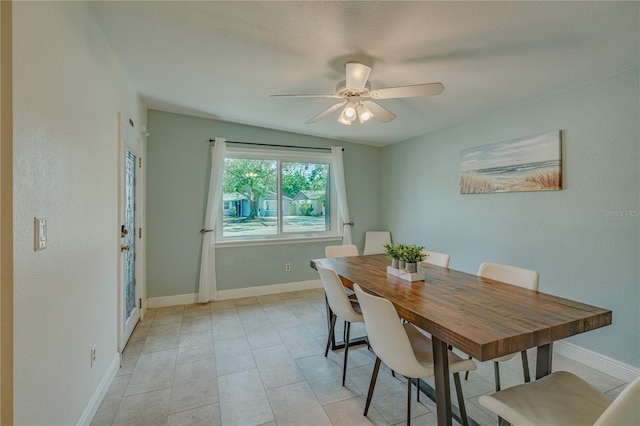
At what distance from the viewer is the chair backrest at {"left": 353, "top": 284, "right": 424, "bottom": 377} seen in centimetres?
143

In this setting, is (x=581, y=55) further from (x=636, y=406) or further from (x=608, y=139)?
(x=636, y=406)

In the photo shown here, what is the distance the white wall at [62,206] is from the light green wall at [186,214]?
59.7 inches

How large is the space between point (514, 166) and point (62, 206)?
139 inches

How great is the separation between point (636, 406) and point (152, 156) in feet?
14.2

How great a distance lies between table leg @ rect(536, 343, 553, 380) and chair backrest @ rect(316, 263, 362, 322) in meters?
1.07

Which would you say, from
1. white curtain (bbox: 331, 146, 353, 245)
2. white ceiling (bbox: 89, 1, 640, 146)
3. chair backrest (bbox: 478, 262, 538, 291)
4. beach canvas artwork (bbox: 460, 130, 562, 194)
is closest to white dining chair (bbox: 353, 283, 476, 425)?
chair backrest (bbox: 478, 262, 538, 291)

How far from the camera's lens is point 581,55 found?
1.98 meters

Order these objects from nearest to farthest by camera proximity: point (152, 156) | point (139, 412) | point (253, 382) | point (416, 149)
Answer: point (139, 412) → point (253, 382) → point (152, 156) → point (416, 149)

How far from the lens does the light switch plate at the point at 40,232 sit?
1.21 metres

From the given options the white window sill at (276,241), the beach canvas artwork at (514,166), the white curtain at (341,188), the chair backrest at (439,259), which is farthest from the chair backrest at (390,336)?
the white curtain at (341,188)

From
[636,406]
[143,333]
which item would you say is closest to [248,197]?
[143,333]

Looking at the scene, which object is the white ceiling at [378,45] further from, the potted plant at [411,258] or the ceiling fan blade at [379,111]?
the potted plant at [411,258]

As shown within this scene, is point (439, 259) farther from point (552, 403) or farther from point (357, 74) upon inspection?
point (357, 74)

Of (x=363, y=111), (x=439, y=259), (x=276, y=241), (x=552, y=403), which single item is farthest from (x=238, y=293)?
(x=552, y=403)
